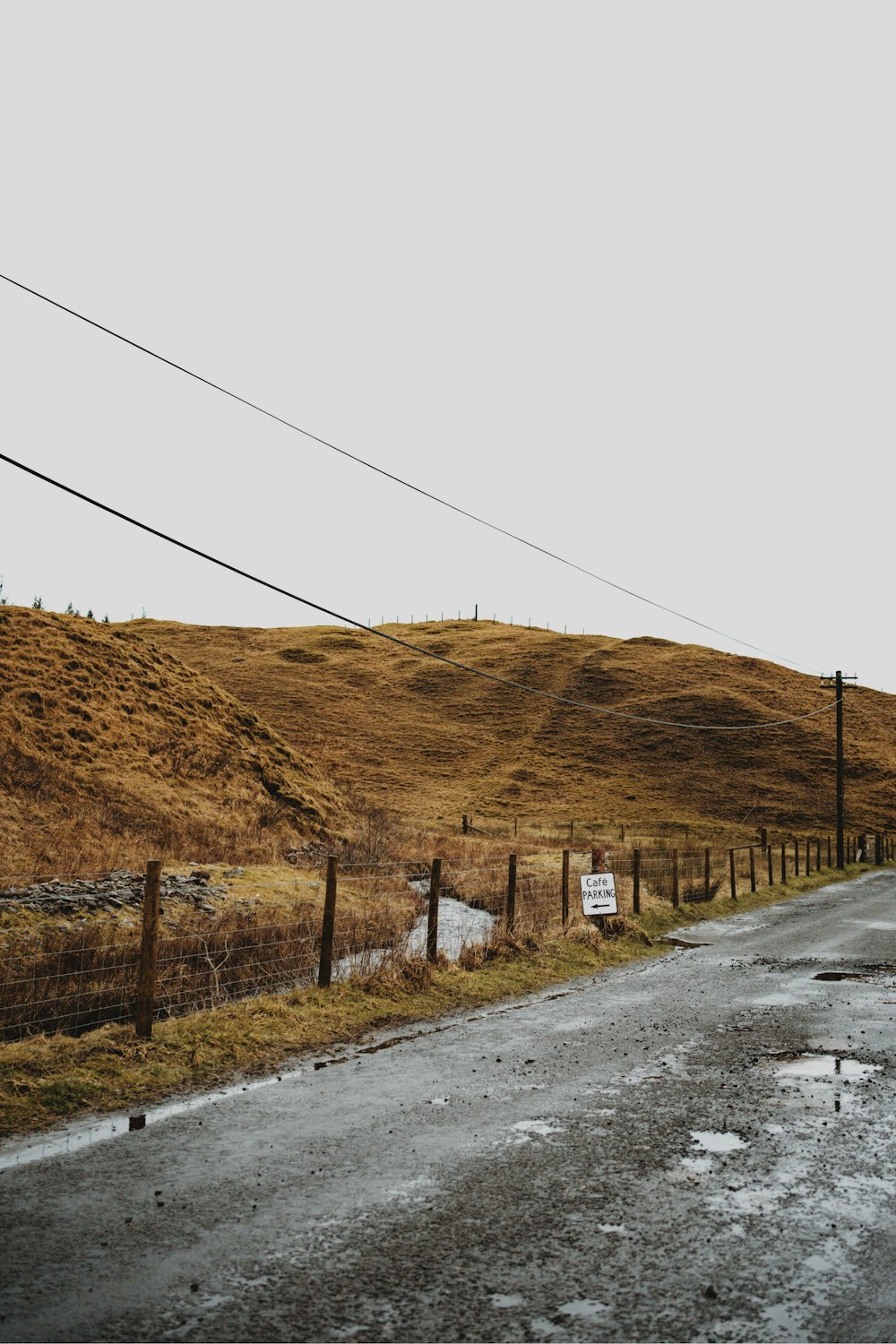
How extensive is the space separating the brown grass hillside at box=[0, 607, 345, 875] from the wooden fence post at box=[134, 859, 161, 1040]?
466 inches

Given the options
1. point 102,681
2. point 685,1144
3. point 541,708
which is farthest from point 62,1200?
point 541,708

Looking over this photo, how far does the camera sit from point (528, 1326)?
445 cm

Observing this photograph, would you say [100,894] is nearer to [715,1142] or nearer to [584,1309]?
[715,1142]

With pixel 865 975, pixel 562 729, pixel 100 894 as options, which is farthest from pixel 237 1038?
pixel 562 729

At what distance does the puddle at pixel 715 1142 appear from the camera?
7.01m

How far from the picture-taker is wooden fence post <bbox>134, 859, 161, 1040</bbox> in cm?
966

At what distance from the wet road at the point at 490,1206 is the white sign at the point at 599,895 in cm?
865

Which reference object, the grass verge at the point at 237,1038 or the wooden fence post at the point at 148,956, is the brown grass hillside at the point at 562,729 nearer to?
the grass verge at the point at 237,1038

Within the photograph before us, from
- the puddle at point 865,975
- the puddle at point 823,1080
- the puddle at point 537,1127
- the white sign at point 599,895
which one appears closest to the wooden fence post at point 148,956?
the puddle at point 537,1127

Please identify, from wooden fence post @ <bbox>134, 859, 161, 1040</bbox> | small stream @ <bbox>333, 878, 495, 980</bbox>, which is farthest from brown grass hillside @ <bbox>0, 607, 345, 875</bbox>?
wooden fence post @ <bbox>134, 859, 161, 1040</bbox>

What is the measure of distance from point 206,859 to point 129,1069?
57.4ft

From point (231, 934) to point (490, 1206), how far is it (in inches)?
406

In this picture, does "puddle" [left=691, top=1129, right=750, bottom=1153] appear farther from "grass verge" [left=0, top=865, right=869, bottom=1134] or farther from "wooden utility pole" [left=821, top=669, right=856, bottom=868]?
"wooden utility pole" [left=821, top=669, right=856, bottom=868]

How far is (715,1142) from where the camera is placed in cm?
718
